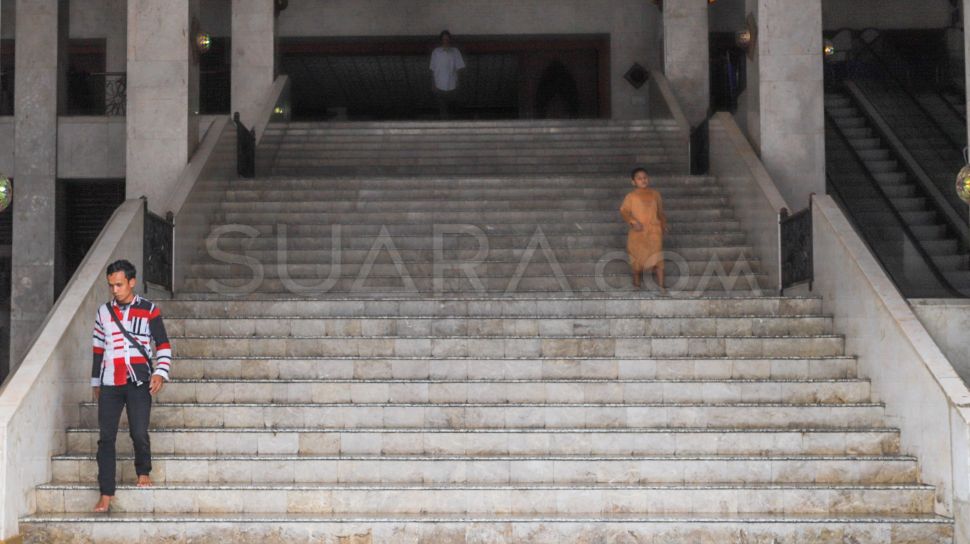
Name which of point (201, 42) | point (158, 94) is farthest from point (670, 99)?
point (158, 94)

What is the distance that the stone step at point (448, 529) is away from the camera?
650 cm

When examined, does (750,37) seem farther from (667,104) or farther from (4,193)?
(4,193)

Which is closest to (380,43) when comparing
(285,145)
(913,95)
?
(285,145)

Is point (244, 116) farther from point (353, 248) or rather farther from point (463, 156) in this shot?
point (353, 248)

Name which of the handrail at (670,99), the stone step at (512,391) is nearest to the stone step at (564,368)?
the stone step at (512,391)

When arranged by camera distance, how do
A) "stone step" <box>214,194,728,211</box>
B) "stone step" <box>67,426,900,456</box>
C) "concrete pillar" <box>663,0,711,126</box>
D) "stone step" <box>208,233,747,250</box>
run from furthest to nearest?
"concrete pillar" <box>663,0,711,126</box>
"stone step" <box>214,194,728,211</box>
"stone step" <box>208,233,747,250</box>
"stone step" <box>67,426,900,456</box>

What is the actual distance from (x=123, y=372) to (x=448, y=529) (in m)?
2.22

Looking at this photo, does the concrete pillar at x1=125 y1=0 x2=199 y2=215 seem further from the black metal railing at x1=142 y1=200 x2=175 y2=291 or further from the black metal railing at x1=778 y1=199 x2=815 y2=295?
the black metal railing at x1=778 y1=199 x2=815 y2=295

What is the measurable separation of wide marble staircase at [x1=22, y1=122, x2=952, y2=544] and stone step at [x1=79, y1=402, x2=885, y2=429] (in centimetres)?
2

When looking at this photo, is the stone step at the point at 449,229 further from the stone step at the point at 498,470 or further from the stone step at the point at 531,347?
the stone step at the point at 498,470

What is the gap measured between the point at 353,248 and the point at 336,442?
3662 millimetres

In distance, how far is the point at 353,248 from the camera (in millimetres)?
10727

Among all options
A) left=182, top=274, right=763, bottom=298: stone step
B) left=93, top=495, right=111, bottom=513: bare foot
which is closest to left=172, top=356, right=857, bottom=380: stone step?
left=93, top=495, right=111, bottom=513: bare foot

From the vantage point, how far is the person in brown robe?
9992 millimetres
